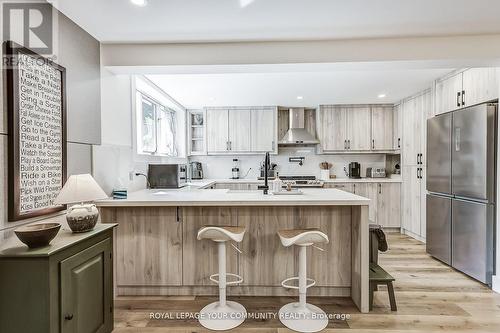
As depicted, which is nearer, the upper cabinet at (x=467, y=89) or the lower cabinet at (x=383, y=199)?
the upper cabinet at (x=467, y=89)

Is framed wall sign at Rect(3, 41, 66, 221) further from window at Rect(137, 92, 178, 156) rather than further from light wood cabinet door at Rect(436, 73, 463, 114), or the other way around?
light wood cabinet door at Rect(436, 73, 463, 114)

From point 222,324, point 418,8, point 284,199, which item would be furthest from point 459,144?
point 222,324

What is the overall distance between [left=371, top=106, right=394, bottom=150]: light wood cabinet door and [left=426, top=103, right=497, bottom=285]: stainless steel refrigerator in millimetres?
1581

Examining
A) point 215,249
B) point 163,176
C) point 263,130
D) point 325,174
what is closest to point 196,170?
point 263,130

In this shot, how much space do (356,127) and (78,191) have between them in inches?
187

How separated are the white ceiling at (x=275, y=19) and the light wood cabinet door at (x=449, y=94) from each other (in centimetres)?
101

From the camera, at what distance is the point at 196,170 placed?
5.43 m

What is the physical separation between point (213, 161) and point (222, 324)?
12.8 ft

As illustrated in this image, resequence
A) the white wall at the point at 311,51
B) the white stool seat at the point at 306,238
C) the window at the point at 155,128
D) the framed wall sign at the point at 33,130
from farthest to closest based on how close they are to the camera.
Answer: the window at the point at 155,128, the white wall at the point at 311,51, the white stool seat at the point at 306,238, the framed wall sign at the point at 33,130

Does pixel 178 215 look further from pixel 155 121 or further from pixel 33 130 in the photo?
pixel 155 121

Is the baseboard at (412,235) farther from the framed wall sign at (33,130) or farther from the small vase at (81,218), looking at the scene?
the framed wall sign at (33,130)

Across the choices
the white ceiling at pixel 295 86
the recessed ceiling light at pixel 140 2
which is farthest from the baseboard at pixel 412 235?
the recessed ceiling light at pixel 140 2

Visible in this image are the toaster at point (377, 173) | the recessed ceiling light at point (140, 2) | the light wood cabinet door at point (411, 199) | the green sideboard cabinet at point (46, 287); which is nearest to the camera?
the green sideboard cabinet at point (46, 287)

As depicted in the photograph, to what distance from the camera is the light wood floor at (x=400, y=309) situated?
2.06 meters
